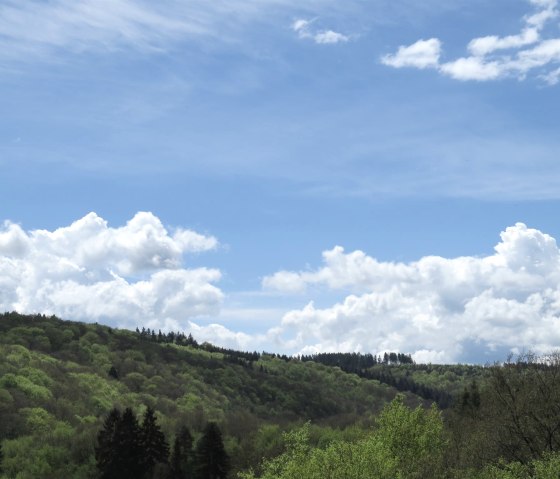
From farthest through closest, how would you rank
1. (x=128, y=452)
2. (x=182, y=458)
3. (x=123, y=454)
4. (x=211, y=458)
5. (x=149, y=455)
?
(x=182, y=458) → (x=149, y=455) → (x=128, y=452) → (x=123, y=454) → (x=211, y=458)

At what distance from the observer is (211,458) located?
120m

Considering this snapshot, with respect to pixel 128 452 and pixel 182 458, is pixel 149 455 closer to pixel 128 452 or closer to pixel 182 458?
pixel 128 452

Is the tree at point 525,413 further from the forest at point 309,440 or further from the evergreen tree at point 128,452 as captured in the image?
the evergreen tree at point 128,452

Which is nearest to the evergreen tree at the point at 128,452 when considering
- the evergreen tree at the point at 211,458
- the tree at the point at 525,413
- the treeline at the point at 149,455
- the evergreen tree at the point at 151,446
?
the treeline at the point at 149,455

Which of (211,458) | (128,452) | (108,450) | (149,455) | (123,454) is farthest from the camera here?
(149,455)

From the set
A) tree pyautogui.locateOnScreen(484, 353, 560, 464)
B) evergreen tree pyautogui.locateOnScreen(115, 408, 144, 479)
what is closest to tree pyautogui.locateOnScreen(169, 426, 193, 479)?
evergreen tree pyautogui.locateOnScreen(115, 408, 144, 479)

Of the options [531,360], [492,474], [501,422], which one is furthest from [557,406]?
[492,474]

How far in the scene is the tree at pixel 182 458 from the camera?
4926 inches

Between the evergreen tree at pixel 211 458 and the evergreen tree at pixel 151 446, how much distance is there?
8252 millimetres

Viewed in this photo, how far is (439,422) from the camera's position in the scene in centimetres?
9625

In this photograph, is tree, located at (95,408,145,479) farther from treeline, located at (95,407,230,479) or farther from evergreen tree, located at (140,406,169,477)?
evergreen tree, located at (140,406,169,477)

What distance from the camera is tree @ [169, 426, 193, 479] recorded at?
12512 cm

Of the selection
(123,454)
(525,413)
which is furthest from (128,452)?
(525,413)

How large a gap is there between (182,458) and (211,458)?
1094 cm
